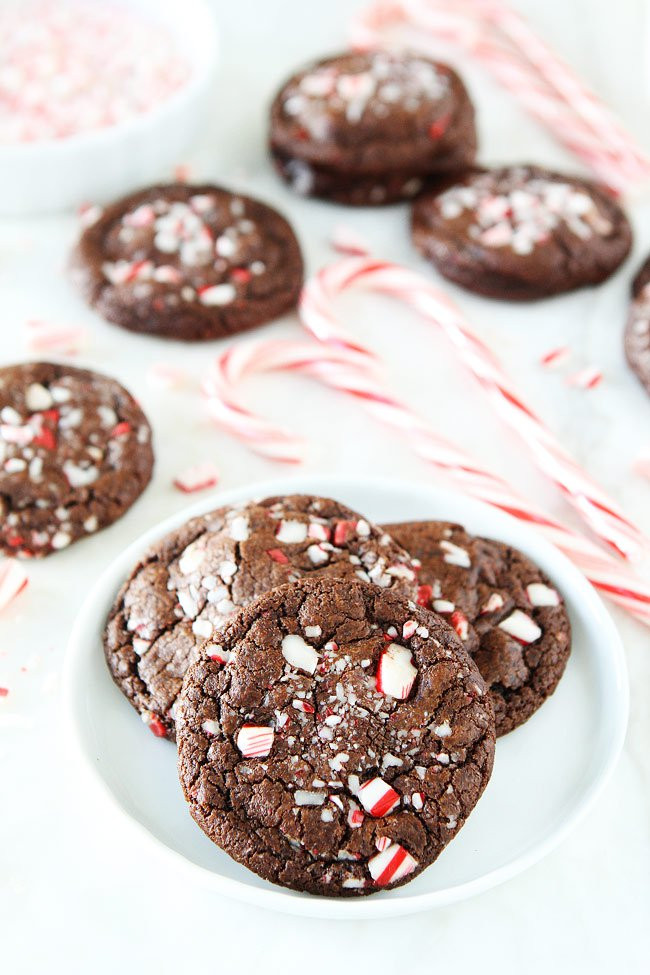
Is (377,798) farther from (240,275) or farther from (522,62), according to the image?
(522,62)

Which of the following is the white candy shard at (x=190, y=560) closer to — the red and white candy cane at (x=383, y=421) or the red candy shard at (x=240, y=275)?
the red and white candy cane at (x=383, y=421)

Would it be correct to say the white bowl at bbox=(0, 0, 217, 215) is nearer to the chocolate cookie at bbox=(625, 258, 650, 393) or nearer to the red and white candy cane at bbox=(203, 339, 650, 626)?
the red and white candy cane at bbox=(203, 339, 650, 626)

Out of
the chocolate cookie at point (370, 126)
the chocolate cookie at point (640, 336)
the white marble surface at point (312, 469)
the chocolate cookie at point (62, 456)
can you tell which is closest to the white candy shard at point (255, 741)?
the white marble surface at point (312, 469)

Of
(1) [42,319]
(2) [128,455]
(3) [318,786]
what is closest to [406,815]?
(3) [318,786]

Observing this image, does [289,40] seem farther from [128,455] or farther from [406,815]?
[406,815]

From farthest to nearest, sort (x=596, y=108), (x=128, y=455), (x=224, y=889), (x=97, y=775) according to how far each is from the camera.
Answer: (x=596, y=108)
(x=128, y=455)
(x=97, y=775)
(x=224, y=889)

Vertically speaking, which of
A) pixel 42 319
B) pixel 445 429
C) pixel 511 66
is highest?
pixel 511 66

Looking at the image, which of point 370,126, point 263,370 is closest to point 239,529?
point 263,370
